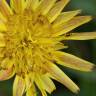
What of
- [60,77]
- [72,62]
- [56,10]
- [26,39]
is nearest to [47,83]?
[60,77]

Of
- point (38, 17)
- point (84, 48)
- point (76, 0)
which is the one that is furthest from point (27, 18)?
point (84, 48)

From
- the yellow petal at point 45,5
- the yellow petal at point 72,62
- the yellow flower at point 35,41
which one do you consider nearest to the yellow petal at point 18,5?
the yellow flower at point 35,41

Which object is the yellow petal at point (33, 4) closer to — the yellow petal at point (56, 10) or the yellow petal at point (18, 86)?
the yellow petal at point (56, 10)

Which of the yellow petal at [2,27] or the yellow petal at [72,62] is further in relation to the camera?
the yellow petal at [72,62]

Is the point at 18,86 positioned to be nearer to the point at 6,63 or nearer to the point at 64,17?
the point at 6,63

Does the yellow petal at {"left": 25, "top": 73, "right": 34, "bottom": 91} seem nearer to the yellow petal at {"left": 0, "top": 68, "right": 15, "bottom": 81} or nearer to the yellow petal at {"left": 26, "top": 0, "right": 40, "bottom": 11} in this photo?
the yellow petal at {"left": 0, "top": 68, "right": 15, "bottom": 81}

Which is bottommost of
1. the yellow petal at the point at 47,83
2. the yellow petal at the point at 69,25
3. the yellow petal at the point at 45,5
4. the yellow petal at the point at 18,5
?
the yellow petal at the point at 47,83
